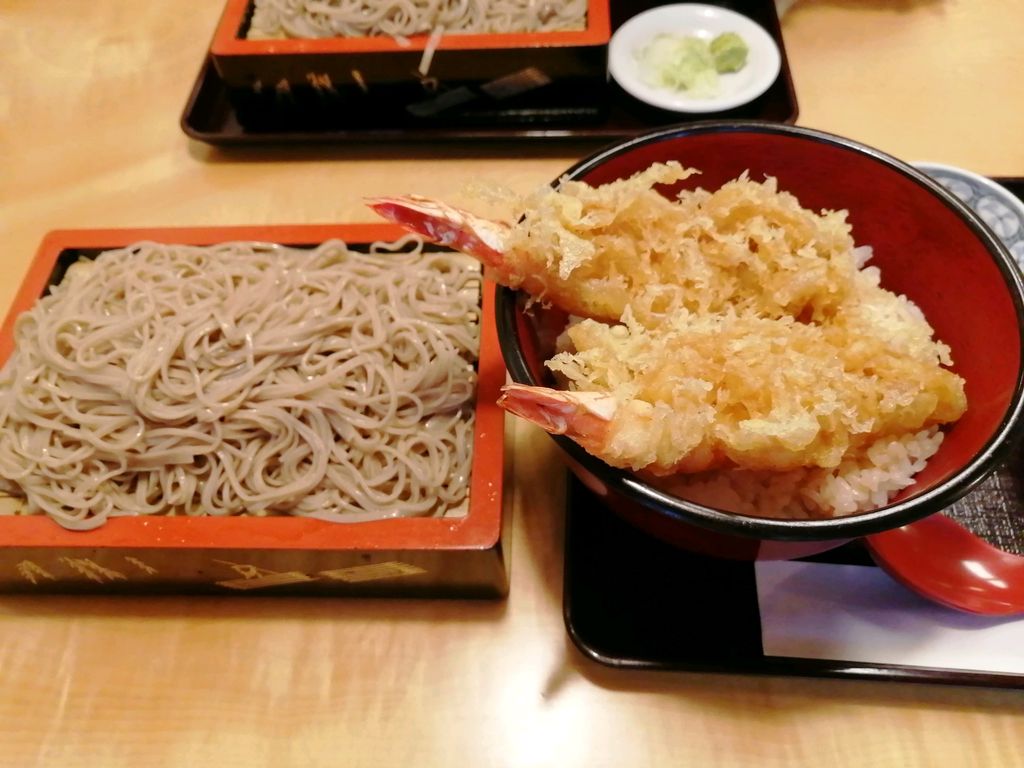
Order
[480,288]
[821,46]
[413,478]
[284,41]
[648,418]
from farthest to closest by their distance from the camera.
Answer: [821,46], [284,41], [480,288], [413,478], [648,418]

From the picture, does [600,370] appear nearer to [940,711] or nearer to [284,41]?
[940,711]

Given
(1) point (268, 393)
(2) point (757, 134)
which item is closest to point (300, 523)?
(1) point (268, 393)

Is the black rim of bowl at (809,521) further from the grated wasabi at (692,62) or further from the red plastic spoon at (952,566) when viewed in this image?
the grated wasabi at (692,62)

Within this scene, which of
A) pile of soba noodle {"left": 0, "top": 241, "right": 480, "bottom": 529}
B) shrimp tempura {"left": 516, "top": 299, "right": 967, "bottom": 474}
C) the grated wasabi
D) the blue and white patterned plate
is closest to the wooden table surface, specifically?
pile of soba noodle {"left": 0, "top": 241, "right": 480, "bottom": 529}

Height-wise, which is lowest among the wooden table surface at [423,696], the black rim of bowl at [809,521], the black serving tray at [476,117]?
the wooden table surface at [423,696]

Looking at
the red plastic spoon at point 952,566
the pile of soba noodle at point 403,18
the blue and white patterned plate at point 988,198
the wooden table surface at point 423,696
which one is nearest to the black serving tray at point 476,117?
the pile of soba noodle at point 403,18

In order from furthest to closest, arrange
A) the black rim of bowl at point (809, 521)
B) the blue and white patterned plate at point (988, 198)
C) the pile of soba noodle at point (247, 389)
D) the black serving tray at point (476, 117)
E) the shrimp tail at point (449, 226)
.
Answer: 1. the black serving tray at point (476, 117)
2. the blue and white patterned plate at point (988, 198)
3. the pile of soba noodle at point (247, 389)
4. the shrimp tail at point (449, 226)
5. the black rim of bowl at point (809, 521)

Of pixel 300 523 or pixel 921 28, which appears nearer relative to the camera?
pixel 300 523
